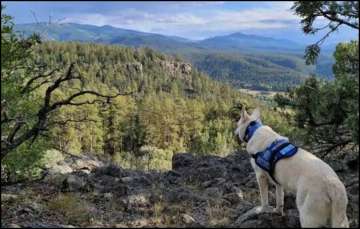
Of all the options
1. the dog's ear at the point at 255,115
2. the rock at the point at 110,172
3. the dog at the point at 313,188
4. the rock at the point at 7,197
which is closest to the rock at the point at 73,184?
the rock at the point at 7,197

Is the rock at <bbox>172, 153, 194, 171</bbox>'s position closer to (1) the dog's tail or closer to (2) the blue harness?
(2) the blue harness

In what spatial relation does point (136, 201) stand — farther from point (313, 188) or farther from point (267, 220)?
point (313, 188)

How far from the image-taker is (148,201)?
14625mm

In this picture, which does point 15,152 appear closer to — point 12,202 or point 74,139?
point 12,202

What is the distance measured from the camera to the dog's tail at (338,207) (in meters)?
8.32

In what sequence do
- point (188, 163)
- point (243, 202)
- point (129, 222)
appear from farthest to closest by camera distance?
point (188, 163)
point (243, 202)
point (129, 222)

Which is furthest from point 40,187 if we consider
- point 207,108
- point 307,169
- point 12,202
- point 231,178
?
point 207,108

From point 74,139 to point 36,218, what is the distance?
95034 mm

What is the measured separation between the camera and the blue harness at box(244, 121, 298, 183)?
9.93m

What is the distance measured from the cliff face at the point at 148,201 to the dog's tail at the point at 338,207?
134 centimetres

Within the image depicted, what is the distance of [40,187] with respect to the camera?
1719cm

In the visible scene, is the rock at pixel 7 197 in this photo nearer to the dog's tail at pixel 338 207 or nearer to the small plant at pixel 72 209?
the small plant at pixel 72 209

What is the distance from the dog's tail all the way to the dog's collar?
293 cm

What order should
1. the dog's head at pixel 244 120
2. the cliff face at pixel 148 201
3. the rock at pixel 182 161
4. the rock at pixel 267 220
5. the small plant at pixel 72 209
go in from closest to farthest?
the rock at pixel 267 220
the dog's head at pixel 244 120
the cliff face at pixel 148 201
the small plant at pixel 72 209
the rock at pixel 182 161
